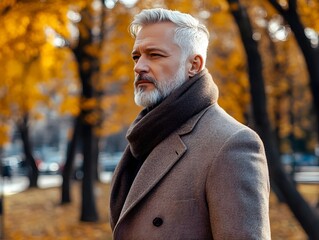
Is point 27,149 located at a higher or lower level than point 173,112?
lower

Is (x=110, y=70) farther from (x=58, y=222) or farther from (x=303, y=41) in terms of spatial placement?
(x=303, y=41)

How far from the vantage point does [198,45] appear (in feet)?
8.70

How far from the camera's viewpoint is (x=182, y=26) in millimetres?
2588

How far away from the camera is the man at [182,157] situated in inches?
90.1

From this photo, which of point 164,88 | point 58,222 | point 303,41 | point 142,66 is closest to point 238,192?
point 164,88

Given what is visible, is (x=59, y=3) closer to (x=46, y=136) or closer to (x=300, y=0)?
(x=300, y=0)

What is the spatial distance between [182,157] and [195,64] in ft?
1.31

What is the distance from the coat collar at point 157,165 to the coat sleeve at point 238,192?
0.22m

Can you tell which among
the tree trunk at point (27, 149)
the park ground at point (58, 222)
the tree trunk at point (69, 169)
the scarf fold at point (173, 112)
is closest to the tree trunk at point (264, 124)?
the park ground at point (58, 222)

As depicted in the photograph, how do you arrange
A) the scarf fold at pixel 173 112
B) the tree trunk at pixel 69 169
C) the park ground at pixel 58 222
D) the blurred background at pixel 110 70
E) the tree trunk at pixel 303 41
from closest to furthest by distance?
1. the scarf fold at pixel 173 112
2. the tree trunk at pixel 303 41
3. the blurred background at pixel 110 70
4. the park ground at pixel 58 222
5. the tree trunk at pixel 69 169

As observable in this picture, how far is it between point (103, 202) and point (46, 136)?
56.5 m

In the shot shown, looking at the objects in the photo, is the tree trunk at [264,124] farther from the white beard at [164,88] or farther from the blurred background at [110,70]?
the white beard at [164,88]

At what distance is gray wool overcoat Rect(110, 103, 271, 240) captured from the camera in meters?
2.27

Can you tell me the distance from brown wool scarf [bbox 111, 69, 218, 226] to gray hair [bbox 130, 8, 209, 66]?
0.11 metres
